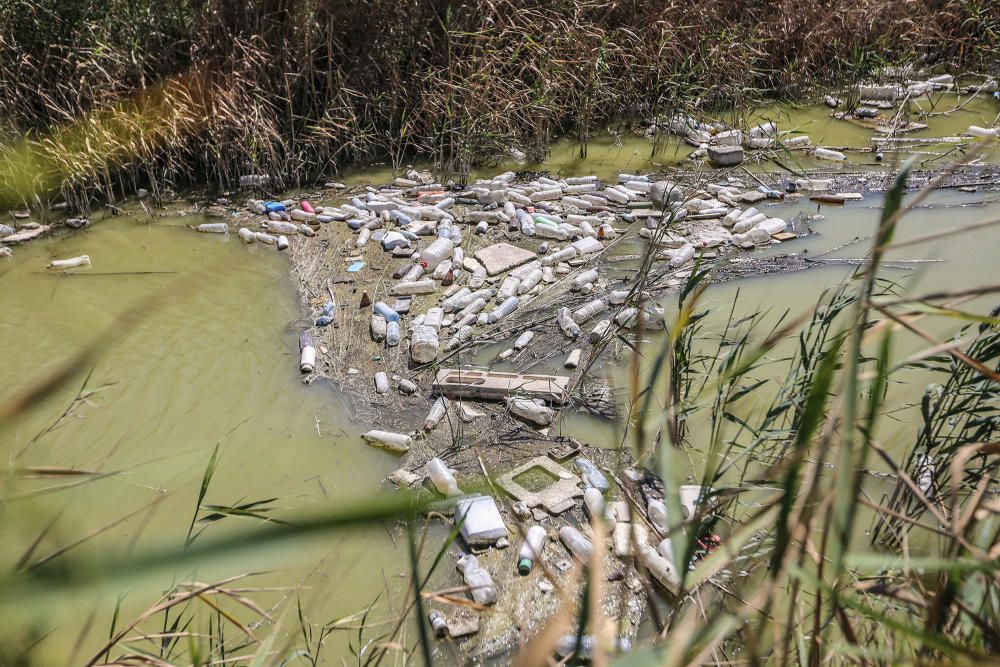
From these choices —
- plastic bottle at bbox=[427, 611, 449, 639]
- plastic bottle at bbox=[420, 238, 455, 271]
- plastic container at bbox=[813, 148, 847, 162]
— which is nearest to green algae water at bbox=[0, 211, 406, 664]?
plastic bottle at bbox=[427, 611, 449, 639]

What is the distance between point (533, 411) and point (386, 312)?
1.37 metres

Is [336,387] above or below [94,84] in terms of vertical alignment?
below

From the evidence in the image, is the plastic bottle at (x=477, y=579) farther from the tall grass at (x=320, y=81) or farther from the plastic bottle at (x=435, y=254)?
the tall grass at (x=320, y=81)

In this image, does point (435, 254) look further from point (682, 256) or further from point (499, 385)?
point (682, 256)


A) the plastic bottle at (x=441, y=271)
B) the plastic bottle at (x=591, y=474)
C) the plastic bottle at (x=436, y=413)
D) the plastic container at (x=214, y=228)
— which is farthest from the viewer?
the plastic container at (x=214, y=228)

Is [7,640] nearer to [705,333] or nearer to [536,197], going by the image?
[705,333]

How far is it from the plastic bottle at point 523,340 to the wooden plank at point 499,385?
0.31 meters

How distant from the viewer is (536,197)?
19.9ft

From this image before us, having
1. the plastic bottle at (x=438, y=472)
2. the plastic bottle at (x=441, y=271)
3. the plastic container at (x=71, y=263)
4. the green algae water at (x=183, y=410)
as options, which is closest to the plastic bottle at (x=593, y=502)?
the plastic bottle at (x=438, y=472)

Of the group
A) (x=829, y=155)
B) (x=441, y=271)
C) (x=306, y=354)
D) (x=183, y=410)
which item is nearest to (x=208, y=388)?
(x=183, y=410)

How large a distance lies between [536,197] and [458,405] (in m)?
2.72

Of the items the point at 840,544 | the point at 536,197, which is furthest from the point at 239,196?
the point at 840,544

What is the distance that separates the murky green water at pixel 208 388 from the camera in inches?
115

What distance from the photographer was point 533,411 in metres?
3.66
